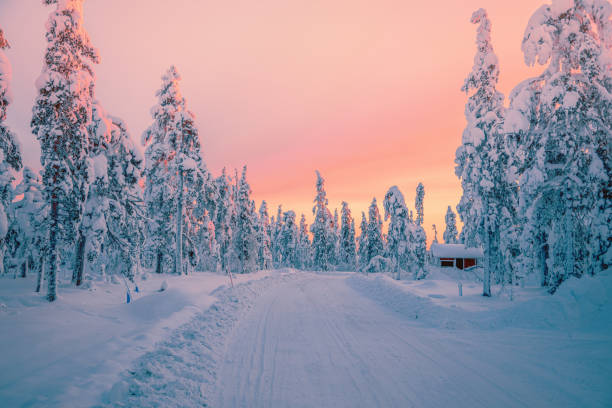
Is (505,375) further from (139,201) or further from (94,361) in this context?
(139,201)

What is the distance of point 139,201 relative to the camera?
1708cm

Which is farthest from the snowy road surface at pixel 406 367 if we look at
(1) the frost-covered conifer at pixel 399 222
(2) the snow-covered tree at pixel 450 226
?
(2) the snow-covered tree at pixel 450 226

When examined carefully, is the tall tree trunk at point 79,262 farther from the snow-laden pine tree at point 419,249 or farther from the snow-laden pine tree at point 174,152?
the snow-laden pine tree at point 419,249

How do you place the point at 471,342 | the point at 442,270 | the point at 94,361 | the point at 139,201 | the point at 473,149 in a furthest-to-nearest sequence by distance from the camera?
the point at 442,270
the point at 473,149
the point at 139,201
the point at 471,342
the point at 94,361

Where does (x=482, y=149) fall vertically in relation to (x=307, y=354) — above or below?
above

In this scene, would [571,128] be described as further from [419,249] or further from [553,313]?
[419,249]

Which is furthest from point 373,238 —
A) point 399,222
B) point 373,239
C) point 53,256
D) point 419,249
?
A: point 53,256

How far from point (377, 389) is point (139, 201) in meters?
16.6

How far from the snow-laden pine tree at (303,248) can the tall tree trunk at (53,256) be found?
62179 millimetres

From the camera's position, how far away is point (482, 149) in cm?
1812

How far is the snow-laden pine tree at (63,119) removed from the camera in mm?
12258

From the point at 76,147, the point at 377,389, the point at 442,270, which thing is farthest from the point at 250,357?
the point at 442,270

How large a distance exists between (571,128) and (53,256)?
76.2 feet

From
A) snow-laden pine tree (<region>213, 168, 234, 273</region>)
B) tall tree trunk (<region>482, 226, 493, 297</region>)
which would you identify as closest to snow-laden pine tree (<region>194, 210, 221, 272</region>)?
snow-laden pine tree (<region>213, 168, 234, 273</region>)
